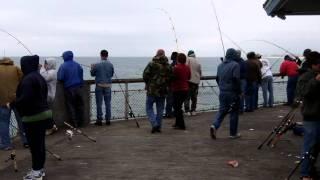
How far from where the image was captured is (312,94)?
7.26 m

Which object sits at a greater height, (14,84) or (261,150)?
(14,84)

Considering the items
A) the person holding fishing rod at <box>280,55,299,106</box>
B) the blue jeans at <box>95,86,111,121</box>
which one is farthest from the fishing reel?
the person holding fishing rod at <box>280,55,299,106</box>

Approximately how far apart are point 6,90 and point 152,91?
311cm

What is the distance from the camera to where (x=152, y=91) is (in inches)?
469

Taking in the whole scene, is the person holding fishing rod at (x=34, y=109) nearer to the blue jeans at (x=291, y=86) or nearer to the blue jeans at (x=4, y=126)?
the blue jeans at (x=4, y=126)

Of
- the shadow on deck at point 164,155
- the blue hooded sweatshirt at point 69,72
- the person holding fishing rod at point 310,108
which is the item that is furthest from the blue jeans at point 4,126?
the person holding fishing rod at point 310,108

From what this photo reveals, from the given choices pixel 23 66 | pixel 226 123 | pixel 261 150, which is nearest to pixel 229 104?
pixel 261 150

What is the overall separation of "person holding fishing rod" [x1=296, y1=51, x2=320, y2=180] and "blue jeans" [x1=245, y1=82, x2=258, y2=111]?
810cm

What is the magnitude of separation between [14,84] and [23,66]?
8.19 feet

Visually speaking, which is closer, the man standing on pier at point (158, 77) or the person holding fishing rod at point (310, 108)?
the person holding fishing rod at point (310, 108)

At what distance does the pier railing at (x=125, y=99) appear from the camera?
1295 cm

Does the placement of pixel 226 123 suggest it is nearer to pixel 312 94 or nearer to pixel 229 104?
pixel 229 104

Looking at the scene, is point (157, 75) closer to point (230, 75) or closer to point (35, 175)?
point (230, 75)

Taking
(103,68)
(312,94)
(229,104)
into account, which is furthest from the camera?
(103,68)
